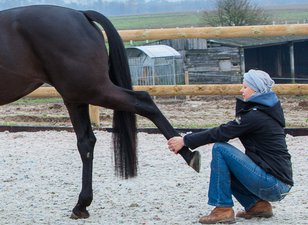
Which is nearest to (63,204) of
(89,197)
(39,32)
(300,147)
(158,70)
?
(89,197)

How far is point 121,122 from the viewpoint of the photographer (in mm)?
5098

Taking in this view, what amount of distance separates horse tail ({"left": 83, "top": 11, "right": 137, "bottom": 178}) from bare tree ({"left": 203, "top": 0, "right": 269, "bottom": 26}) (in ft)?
65.3

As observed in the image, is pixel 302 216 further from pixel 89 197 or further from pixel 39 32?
pixel 39 32

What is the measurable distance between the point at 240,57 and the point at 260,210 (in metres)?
16.2

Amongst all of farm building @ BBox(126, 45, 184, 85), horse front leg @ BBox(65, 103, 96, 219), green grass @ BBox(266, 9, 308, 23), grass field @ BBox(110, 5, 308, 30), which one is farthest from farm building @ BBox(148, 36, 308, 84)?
grass field @ BBox(110, 5, 308, 30)

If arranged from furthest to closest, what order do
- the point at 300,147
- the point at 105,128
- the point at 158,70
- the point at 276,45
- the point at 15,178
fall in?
the point at 276,45, the point at 158,70, the point at 105,128, the point at 300,147, the point at 15,178

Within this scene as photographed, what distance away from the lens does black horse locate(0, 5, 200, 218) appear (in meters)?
4.84

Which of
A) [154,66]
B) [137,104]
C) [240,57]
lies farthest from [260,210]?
[240,57]

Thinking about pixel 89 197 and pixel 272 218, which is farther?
pixel 89 197

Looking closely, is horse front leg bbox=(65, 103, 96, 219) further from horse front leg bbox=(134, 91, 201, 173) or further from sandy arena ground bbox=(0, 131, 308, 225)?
horse front leg bbox=(134, 91, 201, 173)

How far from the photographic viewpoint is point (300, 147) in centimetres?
741

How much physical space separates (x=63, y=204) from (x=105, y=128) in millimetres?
3503

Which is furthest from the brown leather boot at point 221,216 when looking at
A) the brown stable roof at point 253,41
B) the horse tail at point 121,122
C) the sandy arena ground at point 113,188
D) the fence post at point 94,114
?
the brown stable roof at point 253,41

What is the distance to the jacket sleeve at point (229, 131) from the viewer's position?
14.4 feet
